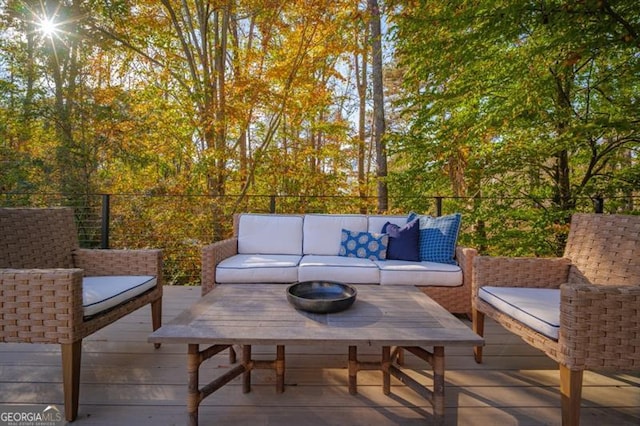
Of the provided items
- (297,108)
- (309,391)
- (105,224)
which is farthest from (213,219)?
(309,391)

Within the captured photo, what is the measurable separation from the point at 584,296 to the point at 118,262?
2526 millimetres

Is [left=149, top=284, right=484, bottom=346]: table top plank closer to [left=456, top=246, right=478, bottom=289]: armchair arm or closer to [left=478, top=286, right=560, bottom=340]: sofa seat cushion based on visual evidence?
[left=478, top=286, right=560, bottom=340]: sofa seat cushion

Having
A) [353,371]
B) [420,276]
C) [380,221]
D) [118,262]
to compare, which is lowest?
[353,371]

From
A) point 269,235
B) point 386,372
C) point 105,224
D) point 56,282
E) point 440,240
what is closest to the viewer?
point 56,282

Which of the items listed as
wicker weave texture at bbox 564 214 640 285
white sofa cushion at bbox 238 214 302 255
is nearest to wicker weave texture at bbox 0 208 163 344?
white sofa cushion at bbox 238 214 302 255

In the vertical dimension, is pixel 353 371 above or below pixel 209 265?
below

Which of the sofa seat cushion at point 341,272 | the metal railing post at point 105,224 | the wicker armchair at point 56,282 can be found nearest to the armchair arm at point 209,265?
the wicker armchair at point 56,282

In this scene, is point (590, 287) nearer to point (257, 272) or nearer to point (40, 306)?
point (257, 272)

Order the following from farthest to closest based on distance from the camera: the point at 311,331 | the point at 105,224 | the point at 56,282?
the point at 105,224 < the point at 56,282 < the point at 311,331

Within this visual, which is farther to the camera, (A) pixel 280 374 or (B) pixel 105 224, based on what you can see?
(B) pixel 105 224

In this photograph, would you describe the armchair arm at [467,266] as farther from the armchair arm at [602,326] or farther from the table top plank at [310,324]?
the armchair arm at [602,326]

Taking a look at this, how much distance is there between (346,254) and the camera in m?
2.79

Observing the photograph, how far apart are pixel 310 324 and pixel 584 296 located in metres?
1.08

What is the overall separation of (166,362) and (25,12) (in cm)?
583
